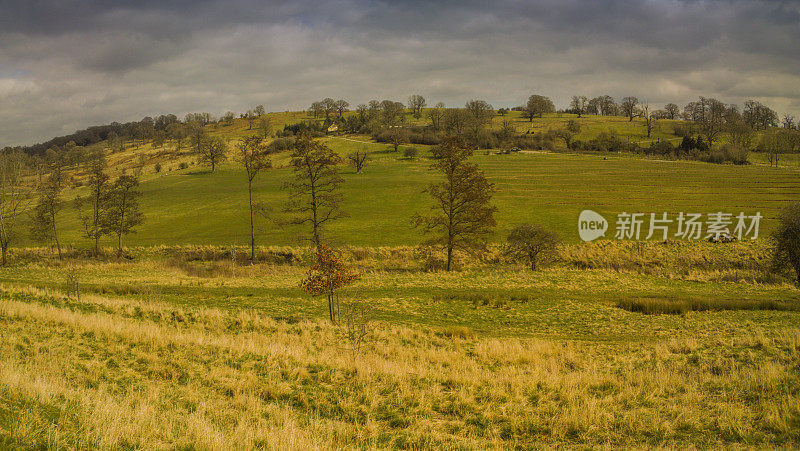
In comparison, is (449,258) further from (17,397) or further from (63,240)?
(63,240)

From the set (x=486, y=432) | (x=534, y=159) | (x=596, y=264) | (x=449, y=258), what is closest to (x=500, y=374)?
(x=486, y=432)

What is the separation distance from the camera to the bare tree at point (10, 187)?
52312mm

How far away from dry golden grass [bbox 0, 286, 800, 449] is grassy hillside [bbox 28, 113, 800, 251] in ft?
134

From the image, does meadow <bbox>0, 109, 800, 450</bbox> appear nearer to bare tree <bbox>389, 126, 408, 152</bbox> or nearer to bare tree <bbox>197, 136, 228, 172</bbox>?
bare tree <bbox>197, 136, 228, 172</bbox>

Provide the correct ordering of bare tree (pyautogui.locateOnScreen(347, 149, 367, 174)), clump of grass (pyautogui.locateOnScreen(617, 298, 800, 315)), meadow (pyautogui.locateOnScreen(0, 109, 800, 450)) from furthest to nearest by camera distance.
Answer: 1. bare tree (pyautogui.locateOnScreen(347, 149, 367, 174))
2. clump of grass (pyautogui.locateOnScreen(617, 298, 800, 315))
3. meadow (pyautogui.locateOnScreen(0, 109, 800, 450))

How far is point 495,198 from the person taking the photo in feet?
275

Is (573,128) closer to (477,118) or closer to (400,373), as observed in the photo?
(477,118)

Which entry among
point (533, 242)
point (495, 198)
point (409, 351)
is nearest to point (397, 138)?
point (495, 198)

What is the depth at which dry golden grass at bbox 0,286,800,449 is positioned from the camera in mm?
8391

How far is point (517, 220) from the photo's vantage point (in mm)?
68500

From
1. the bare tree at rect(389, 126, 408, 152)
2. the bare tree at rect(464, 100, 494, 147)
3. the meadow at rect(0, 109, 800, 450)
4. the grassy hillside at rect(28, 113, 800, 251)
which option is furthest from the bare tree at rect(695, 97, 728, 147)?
the meadow at rect(0, 109, 800, 450)

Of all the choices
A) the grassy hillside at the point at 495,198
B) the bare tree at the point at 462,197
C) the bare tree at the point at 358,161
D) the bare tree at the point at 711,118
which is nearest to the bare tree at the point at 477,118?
the grassy hillside at the point at 495,198

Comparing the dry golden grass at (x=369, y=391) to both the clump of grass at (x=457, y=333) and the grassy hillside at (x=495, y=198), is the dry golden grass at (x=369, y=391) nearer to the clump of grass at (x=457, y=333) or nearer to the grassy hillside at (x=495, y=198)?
the clump of grass at (x=457, y=333)

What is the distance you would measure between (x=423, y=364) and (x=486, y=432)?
6.14 meters
